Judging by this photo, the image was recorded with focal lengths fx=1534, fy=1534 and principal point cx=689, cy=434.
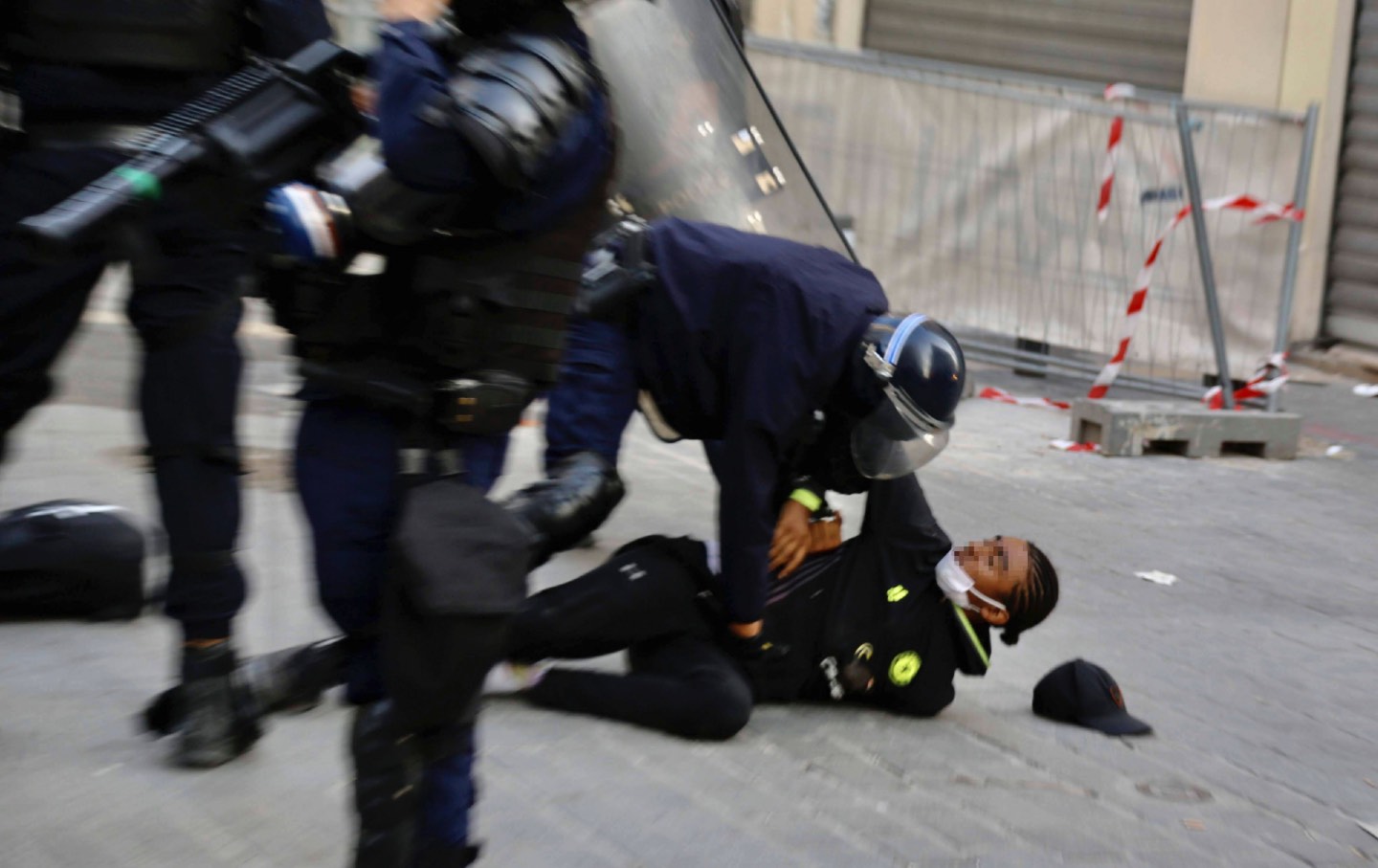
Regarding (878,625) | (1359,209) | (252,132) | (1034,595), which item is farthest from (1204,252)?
(252,132)

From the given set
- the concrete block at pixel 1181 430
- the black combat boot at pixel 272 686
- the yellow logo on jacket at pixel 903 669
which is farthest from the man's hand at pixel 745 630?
the concrete block at pixel 1181 430

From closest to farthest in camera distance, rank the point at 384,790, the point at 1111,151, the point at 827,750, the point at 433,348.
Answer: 1. the point at 384,790
2. the point at 433,348
3. the point at 827,750
4. the point at 1111,151

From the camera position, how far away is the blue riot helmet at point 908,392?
3541 mm

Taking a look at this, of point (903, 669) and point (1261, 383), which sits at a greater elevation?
point (1261, 383)

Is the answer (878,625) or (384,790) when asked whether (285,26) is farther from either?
(878,625)

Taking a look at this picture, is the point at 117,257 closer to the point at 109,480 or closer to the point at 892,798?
the point at 892,798

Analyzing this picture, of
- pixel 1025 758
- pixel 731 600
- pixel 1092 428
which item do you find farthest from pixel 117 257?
pixel 1092 428

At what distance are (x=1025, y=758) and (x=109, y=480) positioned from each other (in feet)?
9.30

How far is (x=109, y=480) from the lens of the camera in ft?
15.2

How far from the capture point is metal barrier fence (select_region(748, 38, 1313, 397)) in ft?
27.3

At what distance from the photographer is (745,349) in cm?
353

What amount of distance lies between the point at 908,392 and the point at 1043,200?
5492mm

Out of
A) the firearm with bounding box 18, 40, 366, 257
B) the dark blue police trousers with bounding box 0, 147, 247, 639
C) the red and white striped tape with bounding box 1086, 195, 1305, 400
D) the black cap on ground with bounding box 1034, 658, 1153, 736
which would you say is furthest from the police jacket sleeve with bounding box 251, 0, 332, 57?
the red and white striped tape with bounding box 1086, 195, 1305, 400

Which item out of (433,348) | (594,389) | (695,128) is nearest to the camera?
(433,348)
